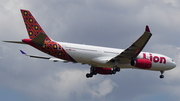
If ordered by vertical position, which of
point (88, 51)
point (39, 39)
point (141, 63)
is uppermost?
point (39, 39)

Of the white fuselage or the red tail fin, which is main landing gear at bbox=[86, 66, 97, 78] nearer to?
the white fuselage

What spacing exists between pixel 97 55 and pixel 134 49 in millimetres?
5087

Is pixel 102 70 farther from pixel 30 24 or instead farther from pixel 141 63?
pixel 30 24

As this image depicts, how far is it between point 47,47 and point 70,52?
306 cm

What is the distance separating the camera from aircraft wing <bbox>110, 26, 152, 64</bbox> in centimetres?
4703

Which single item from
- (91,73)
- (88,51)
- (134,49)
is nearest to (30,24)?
(88,51)

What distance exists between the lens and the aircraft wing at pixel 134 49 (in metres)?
47.0

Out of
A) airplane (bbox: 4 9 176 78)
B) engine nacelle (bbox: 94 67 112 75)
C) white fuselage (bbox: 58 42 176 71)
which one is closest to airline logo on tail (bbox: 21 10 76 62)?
A: airplane (bbox: 4 9 176 78)

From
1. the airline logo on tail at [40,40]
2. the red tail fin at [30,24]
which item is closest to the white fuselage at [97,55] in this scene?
the airline logo on tail at [40,40]

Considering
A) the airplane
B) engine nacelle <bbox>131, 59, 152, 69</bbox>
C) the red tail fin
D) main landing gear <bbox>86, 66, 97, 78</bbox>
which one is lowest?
main landing gear <bbox>86, 66, 97, 78</bbox>

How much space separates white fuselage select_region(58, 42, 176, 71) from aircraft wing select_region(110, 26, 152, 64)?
1410mm

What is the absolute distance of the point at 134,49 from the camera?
4997 centimetres

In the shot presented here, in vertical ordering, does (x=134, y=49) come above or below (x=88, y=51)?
above

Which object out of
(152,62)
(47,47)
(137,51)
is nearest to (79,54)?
(47,47)
